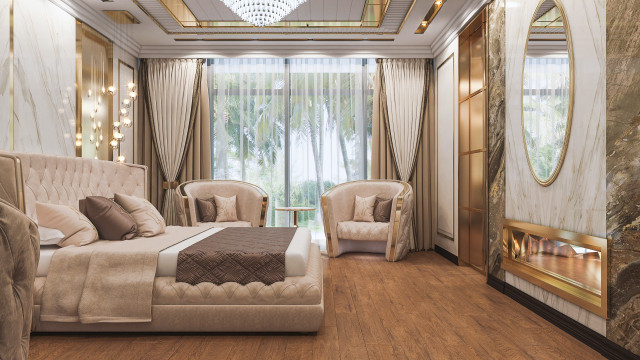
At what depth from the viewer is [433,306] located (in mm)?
3094

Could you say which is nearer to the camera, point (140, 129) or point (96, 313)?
point (96, 313)

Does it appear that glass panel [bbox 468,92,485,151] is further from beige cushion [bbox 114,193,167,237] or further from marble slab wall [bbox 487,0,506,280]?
beige cushion [bbox 114,193,167,237]

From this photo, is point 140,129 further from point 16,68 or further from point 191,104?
point 16,68

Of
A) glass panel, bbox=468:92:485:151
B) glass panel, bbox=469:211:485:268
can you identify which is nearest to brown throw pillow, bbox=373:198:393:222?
Answer: glass panel, bbox=469:211:485:268

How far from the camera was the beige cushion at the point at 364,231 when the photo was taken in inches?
196

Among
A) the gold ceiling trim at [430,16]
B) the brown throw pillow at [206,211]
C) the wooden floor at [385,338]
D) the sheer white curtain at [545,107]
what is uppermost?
the gold ceiling trim at [430,16]

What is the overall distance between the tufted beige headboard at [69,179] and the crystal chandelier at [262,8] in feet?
6.19

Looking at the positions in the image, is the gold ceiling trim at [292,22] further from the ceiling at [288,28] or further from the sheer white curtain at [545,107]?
the sheer white curtain at [545,107]

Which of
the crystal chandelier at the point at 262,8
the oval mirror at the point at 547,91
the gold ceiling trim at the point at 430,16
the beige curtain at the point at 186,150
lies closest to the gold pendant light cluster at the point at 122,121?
the beige curtain at the point at 186,150

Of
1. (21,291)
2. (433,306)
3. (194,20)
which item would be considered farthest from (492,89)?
(21,291)

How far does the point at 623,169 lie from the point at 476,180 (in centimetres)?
212

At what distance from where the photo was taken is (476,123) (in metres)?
4.26

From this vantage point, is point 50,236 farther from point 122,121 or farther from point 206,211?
point 122,121

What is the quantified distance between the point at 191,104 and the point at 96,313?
12.5 feet
